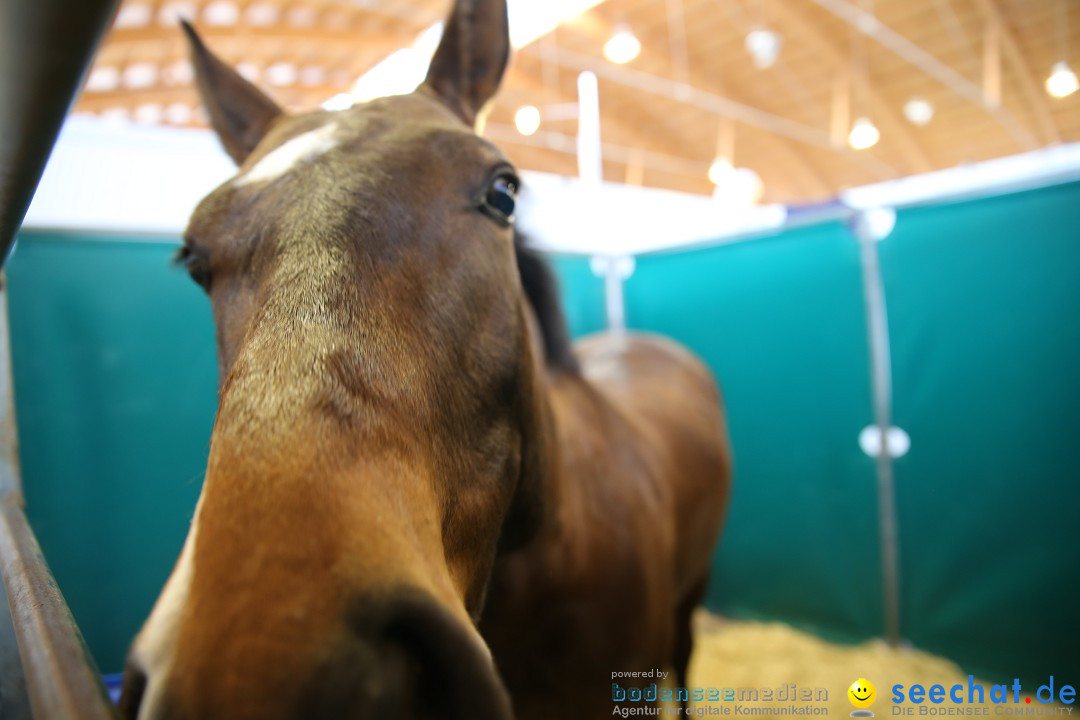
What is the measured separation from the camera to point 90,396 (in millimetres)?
2164

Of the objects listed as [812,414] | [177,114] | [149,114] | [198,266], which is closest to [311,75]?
[149,114]

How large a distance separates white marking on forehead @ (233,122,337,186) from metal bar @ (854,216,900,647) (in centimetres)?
289

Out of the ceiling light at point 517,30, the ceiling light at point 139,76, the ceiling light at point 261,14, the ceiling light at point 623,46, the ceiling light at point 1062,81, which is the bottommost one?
the ceiling light at point 1062,81

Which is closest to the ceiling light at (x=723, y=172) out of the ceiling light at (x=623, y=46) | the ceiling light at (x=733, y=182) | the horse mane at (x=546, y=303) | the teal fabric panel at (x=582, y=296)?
the ceiling light at (x=733, y=182)

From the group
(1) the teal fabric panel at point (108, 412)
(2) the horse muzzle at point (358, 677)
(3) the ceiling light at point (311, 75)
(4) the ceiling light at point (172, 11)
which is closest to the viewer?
(2) the horse muzzle at point (358, 677)

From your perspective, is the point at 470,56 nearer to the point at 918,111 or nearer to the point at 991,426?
the point at 991,426

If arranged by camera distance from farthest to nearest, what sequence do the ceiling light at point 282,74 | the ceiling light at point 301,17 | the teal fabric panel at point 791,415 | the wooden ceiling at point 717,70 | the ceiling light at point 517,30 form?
the ceiling light at point 282,74, the ceiling light at point 301,17, the wooden ceiling at point 717,70, the ceiling light at point 517,30, the teal fabric panel at point 791,415

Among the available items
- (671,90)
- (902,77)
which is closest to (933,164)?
(902,77)

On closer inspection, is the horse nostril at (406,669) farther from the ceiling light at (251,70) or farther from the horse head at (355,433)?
the ceiling light at (251,70)

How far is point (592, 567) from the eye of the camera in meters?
1.48

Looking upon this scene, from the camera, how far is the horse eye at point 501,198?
3.37 ft

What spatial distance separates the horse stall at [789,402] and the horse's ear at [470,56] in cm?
32

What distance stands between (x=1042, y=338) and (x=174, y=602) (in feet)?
10.4

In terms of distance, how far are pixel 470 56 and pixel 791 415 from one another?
2807mm
